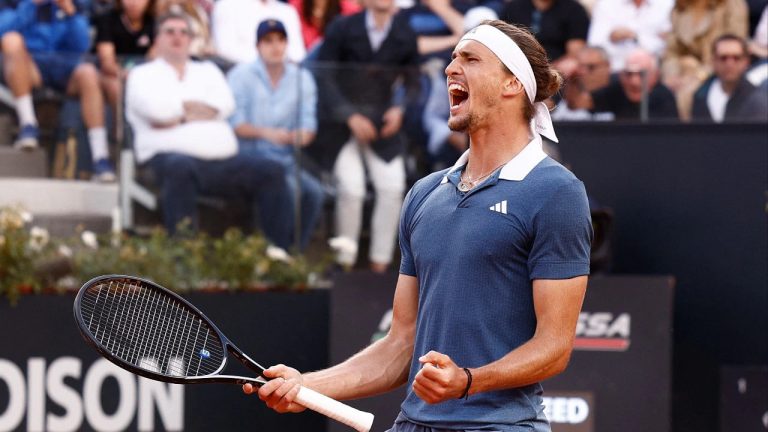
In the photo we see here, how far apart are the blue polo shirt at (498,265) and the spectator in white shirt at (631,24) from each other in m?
6.65

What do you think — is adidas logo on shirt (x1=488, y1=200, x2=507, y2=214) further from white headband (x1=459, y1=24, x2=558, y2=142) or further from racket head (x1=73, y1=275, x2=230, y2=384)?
racket head (x1=73, y1=275, x2=230, y2=384)

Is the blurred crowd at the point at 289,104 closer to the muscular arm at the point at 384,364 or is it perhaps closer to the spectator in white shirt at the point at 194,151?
the spectator in white shirt at the point at 194,151

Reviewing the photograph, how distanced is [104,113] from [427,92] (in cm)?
208

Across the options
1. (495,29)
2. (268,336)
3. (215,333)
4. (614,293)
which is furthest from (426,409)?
(268,336)

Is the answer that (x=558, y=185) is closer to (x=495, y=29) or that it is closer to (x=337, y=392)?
(x=495, y=29)

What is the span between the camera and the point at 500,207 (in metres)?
3.48

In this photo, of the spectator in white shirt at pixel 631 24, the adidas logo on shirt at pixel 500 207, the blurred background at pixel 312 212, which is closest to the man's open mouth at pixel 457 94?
the adidas logo on shirt at pixel 500 207

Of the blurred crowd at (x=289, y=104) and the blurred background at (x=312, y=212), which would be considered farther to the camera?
the blurred crowd at (x=289, y=104)

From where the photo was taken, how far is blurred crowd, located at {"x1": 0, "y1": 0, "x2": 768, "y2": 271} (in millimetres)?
8133

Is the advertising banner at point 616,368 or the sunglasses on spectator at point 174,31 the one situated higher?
the sunglasses on spectator at point 174,31

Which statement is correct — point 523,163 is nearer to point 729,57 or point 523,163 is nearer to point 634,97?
point 634,97

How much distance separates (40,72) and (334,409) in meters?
5.51

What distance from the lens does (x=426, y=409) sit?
11.8 feet

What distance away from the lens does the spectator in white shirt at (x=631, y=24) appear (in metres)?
10.0
